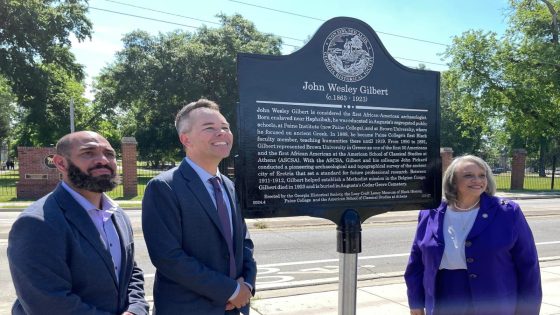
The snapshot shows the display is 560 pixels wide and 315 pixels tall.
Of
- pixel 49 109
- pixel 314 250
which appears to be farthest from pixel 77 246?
pixel 49 109

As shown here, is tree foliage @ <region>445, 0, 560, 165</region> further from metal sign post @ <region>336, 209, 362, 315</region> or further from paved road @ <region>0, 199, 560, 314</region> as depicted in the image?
metal sign post @ <region>336, 209, 362, 315</region>

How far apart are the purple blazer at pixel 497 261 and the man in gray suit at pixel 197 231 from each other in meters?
1.22

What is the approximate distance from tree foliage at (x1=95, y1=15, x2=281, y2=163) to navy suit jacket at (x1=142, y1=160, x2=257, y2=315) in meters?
33.2

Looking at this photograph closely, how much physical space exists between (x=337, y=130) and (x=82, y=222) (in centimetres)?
182

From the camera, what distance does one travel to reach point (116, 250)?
8.18ft

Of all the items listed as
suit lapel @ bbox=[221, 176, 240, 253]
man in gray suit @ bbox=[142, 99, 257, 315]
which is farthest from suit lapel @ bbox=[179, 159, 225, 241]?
suit lapel @ bbox=[221, 176, 240, 253]

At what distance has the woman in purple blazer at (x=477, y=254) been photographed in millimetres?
2959

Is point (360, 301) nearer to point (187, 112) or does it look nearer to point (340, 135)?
point (340, 135)

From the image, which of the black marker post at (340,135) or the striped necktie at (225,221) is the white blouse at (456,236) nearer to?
the black marker post at (340,135)

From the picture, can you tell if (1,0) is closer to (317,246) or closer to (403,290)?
(317,246)

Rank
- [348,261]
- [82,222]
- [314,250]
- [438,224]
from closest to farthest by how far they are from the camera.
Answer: [82,222] → [438,224] → [348,261] → [314,250]

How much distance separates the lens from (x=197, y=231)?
253cm

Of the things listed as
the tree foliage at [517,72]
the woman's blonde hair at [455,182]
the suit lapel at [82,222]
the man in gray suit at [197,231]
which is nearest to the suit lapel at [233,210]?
the man in gray suit at [197,231]

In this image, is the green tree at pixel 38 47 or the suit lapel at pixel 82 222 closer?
the suit lapel at pixel 82 222
